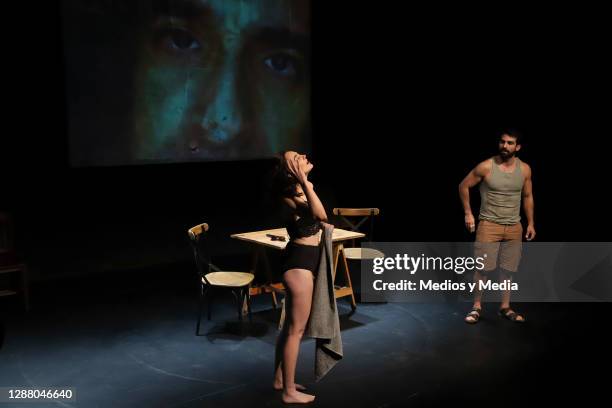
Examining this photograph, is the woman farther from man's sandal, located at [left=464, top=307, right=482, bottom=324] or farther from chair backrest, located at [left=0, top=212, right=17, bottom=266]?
chair backrest, located at [left=0, top=212, right=17, bottom=266]

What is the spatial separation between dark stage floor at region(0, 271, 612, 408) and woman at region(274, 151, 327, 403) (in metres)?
0.49

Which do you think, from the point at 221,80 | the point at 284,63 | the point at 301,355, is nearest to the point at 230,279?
the point at 301,355

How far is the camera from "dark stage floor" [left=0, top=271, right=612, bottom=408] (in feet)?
12.7

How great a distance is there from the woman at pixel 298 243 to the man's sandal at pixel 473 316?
6.51 feet

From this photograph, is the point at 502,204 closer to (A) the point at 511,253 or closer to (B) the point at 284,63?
(A) the point at 511,253

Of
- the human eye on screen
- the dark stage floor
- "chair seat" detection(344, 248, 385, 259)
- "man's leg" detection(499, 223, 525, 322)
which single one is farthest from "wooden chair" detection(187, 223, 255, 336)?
the human eye on screen

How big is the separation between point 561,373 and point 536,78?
307cm

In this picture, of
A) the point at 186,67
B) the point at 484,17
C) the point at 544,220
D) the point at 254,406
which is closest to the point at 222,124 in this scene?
the point at 186,67

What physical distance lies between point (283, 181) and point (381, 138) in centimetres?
424

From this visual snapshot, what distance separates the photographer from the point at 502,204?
493 centimetres

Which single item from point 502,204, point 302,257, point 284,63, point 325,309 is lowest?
point 325,309

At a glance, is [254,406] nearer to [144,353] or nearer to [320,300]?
[320,300]

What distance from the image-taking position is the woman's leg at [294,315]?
3.53 meters

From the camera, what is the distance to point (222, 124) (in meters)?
6.94
